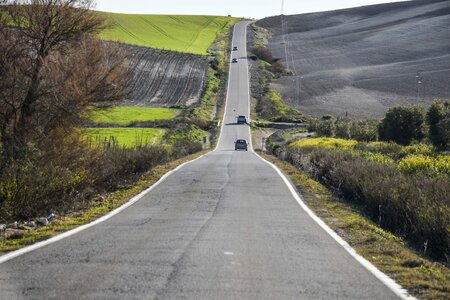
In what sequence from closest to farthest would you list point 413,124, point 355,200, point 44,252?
point 44,252 < point 355,200 < point 413,124

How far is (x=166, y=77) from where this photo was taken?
9794cm

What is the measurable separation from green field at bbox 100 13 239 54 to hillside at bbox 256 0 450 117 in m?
14.0

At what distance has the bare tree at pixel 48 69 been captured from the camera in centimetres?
1647

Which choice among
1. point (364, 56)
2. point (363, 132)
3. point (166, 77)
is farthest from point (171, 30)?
point (363, 132)

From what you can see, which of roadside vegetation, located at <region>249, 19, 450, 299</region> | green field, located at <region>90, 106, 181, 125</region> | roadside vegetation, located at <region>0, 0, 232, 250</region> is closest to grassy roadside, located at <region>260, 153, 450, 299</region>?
roadside vegetation, located at <region>249, 19, 450, 299</region>

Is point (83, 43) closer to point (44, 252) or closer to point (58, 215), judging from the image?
point (58, 215)

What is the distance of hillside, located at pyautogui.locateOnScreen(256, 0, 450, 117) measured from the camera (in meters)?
90.1

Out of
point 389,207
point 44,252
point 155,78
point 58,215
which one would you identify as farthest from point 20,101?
point 155,78

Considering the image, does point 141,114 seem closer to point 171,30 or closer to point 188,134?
point 188,134

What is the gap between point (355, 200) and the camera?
720 inches

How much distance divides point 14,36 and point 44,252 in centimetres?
976

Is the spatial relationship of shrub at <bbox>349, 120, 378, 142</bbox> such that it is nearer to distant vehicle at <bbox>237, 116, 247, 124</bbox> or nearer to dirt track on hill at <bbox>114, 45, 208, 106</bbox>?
distant vehicle at <bbox>237, 116, 247, 124</bbox>

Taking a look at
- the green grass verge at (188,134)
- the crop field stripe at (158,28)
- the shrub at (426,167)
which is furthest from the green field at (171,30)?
the shrub at (426,167)

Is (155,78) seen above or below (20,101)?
above
